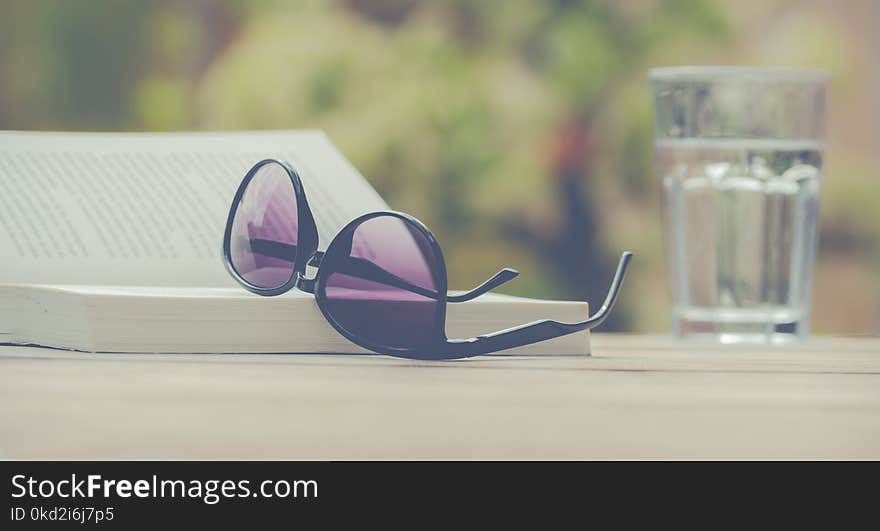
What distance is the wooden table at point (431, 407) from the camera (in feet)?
0.99

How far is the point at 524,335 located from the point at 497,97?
6.50 ft

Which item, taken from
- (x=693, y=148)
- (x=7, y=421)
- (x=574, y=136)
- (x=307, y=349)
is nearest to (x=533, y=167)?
(x=574, y=136)

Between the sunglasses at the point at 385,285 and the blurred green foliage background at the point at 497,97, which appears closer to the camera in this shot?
the sunglasses at the point at 385,285

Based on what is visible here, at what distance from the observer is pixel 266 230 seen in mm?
566

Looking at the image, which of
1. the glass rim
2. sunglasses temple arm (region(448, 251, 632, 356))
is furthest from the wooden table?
the glass rim

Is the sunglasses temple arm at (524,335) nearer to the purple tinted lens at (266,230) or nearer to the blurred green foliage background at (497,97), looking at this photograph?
the purple tinted lens at (266,230)

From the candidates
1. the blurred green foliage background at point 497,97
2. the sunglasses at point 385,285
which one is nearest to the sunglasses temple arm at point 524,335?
the sunglasses at point 385,285

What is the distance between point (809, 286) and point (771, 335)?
4 centimetres

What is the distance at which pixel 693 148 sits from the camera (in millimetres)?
664

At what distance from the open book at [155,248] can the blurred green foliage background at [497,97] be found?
1.61 meters

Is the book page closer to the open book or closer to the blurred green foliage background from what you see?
the open book

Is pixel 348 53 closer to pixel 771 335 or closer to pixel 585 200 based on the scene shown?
pixel 585 200

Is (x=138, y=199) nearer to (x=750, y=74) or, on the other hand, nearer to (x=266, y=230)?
(x=266, y=230)

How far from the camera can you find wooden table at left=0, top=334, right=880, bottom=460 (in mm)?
303
